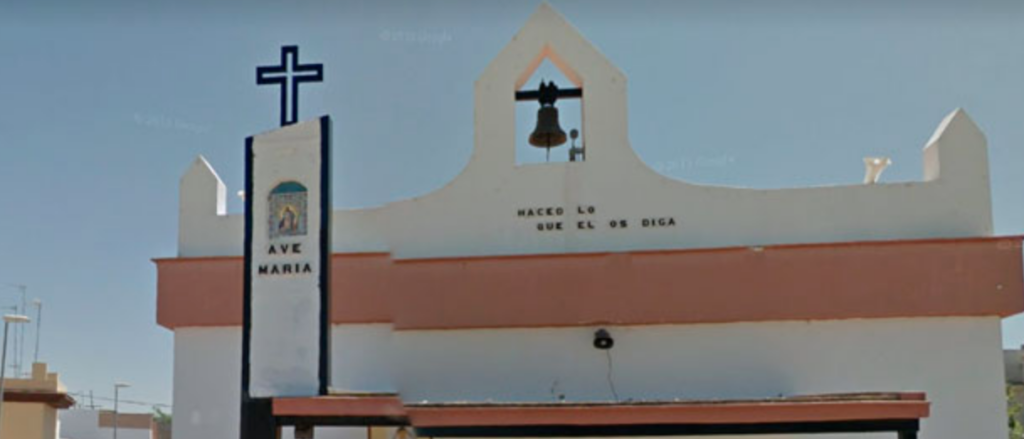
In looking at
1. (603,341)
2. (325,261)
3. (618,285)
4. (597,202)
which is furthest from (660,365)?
(325,261)

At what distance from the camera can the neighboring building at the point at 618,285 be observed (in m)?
12.2

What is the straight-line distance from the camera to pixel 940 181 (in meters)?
12.5

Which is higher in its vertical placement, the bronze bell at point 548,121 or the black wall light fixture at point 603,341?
the bronze bell at point 548,121

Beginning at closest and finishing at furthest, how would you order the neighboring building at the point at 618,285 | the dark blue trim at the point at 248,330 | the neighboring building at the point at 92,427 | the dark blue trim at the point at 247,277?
the dark blue trim at the point at 248,330
the dark blue trim at the point at 247,277
the neighboring building at the point at 618,285
the neighboring building at the point at 92,427

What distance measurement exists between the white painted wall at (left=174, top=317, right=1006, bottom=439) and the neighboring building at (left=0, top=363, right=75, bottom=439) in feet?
35.8

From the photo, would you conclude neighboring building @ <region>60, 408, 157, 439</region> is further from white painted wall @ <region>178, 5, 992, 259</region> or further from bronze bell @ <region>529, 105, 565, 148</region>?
bronze bell @ <region>529, 105, 565, 148</region>

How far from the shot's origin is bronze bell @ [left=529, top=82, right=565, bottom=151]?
13539 mm

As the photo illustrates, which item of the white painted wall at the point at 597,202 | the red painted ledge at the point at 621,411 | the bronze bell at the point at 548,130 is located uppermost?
the bronze bell at the point at 548,130

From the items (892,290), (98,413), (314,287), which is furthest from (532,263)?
(98,413)

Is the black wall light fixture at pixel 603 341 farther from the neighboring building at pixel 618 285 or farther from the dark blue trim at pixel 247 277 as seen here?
the dark blue trim at pixel 247 277

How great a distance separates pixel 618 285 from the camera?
12.6 meters

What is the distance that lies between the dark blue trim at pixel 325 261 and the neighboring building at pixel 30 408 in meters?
13.9

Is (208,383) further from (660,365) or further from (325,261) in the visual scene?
(660,365)

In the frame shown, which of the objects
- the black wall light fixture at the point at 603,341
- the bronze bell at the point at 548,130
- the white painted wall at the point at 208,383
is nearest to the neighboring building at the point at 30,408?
the white painted wall at the point at 208,383
